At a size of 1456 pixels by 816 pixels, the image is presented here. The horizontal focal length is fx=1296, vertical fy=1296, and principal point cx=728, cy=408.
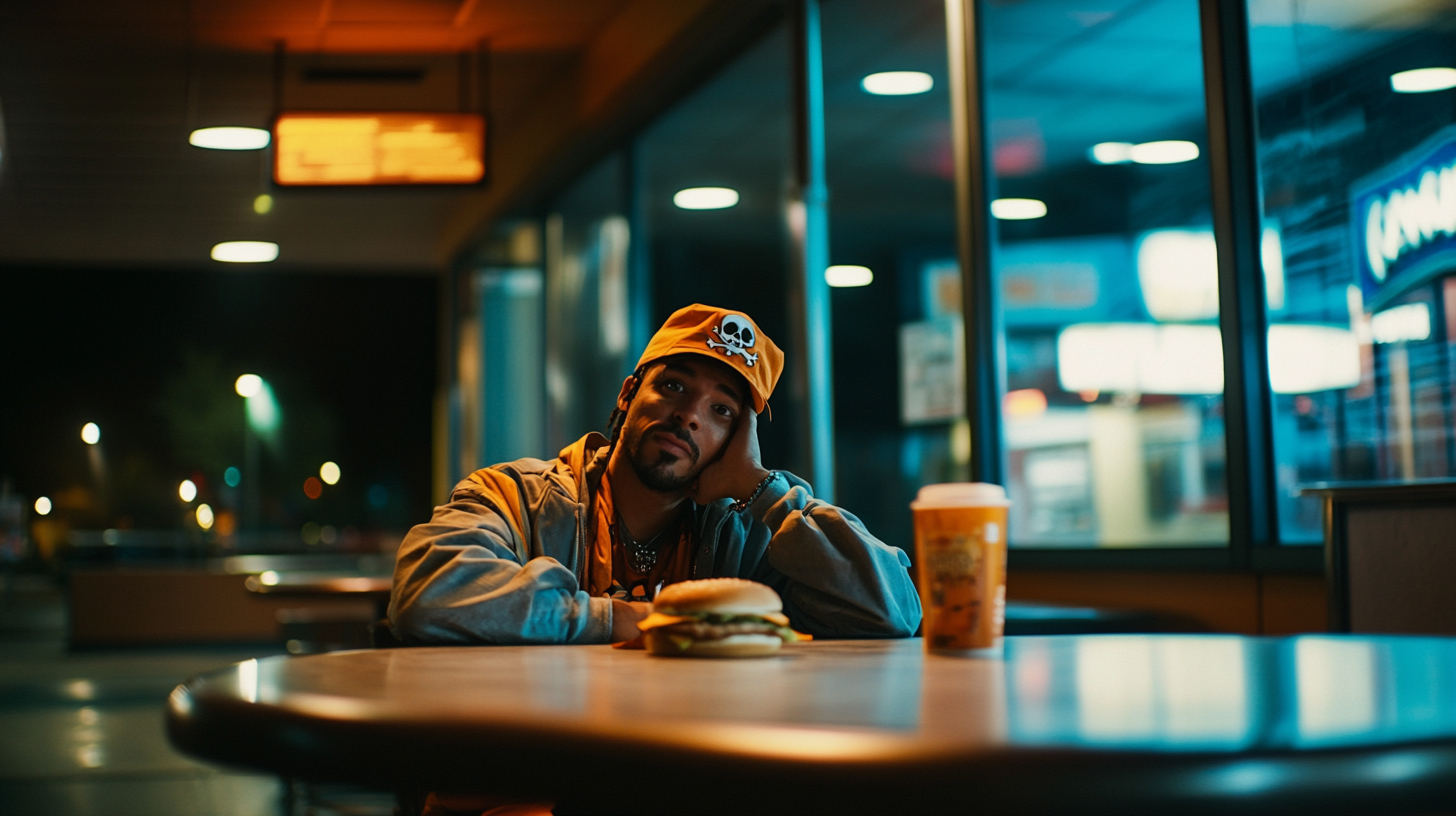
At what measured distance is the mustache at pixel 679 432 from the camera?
79.4 inches

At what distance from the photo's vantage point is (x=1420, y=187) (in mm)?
2824

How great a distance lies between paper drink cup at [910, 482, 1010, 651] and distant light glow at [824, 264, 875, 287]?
12.0ft

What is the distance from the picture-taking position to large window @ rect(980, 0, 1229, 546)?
12.6 ft

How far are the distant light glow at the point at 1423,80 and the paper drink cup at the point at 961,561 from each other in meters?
2.16

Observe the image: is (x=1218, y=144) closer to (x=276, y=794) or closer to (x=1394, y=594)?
→ (x=1394, y=594)

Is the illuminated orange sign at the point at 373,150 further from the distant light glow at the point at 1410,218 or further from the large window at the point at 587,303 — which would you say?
the distant light glow at the point at 1410,218

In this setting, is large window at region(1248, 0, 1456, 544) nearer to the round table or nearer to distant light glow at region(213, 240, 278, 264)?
the round table

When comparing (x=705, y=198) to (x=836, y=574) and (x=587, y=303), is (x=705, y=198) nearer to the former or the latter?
(x=587, y=303)

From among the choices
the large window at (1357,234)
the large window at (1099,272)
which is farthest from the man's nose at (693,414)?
the large window at (1099,272)

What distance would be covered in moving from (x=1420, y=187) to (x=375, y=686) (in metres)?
2.66

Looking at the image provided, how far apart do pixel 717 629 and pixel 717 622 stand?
0.04 feet

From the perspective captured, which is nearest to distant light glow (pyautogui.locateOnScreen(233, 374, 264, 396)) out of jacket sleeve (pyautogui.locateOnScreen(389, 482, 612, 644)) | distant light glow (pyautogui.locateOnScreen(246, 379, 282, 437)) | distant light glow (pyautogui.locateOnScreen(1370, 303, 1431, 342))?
distant light glow (pyautogui.locateOnScreen(246, 379, 282, 437))

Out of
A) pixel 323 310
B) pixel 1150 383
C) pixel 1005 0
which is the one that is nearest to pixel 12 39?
pixel 1005 0

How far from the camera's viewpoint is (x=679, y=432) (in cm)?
202
